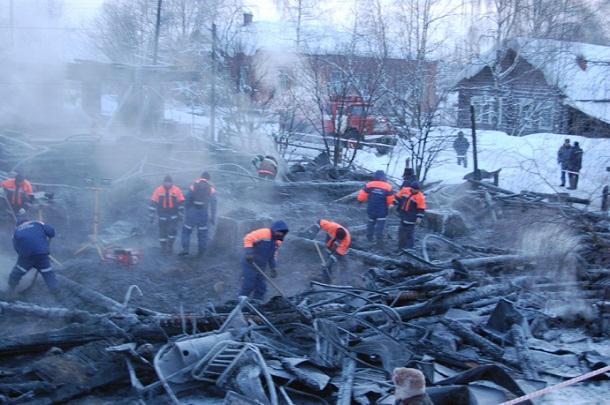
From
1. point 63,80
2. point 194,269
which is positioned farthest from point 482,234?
point 63,80

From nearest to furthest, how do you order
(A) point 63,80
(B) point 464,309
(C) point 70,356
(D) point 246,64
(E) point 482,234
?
(C) point 70,356 < (B) point 464,309 < (E) point 482,234 < (A) point 63,80 < (D) point 246,64

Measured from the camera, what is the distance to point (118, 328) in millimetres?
6867

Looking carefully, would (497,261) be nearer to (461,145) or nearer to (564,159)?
(564,159)

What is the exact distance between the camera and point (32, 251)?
896cm

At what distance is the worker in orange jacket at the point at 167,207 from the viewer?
38.7ft

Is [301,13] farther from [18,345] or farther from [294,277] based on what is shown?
[18,345]

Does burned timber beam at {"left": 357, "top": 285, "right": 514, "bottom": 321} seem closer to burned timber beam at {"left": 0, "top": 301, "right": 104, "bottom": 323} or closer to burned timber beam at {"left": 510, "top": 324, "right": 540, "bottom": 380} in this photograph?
burned timber beam at {"left": 510, "top": 324, "right": 540, "bottom": 380}

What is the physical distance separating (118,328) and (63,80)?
14.3 m

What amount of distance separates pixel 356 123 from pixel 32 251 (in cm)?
1917

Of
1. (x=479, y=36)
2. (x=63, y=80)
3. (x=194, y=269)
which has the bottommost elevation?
(x=194, y=269)

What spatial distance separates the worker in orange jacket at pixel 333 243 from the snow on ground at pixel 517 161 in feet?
28.0

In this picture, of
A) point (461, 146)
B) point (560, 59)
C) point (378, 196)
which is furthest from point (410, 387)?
point (560, 59)

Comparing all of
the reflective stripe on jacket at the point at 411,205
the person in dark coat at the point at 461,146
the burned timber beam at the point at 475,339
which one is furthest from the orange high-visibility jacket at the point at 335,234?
the person in dark coat at the point at 461,146

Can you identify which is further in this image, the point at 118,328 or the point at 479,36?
the point at 479,36
